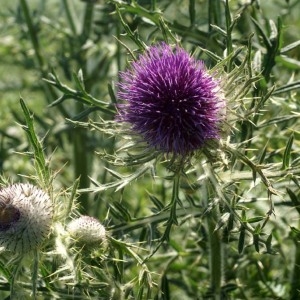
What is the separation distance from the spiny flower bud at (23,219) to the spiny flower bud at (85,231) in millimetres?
92

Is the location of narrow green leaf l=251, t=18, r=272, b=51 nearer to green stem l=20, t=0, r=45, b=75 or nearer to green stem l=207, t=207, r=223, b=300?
green stem l=207, t=207, r=223, b=300

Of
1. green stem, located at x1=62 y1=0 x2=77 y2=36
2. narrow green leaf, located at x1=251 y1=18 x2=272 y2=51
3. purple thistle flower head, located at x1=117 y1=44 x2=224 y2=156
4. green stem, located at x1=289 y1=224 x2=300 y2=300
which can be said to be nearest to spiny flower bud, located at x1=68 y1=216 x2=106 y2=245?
purple thistle flower head, located at x1=117 y1=44 x2=224 y2=156

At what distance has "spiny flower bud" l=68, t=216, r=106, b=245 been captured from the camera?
2711mm

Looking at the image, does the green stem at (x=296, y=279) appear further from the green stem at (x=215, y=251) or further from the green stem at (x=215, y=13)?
the green stem at (x=215, y=13)

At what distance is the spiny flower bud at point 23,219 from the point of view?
265cm

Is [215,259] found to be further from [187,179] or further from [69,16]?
[69,16]

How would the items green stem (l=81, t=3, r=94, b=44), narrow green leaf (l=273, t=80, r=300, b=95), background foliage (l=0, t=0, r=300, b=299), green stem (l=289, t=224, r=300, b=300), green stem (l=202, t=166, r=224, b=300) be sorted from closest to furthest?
background foliage (l=0, t=0, r=300, b=299), green stem (l=202, t=166, r=224, b=300), narrow green leaf (l=273, t=80, r=300, b=95), green stem (l=289, t=224, r=300, b=300), green stem (l=81, t=3, r=94, b=44)

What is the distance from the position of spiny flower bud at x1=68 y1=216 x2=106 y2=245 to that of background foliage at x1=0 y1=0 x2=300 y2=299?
45 millimetres

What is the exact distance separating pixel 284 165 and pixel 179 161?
1.20ft

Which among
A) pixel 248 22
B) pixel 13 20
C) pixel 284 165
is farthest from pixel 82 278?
pixel 13 20

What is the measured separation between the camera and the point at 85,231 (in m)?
2.71

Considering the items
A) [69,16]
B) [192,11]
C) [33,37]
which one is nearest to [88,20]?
[69,16]

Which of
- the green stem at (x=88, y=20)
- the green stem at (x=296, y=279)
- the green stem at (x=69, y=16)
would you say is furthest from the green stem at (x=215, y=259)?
the green stem at (x=69, y=16)

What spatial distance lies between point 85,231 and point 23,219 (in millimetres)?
226
